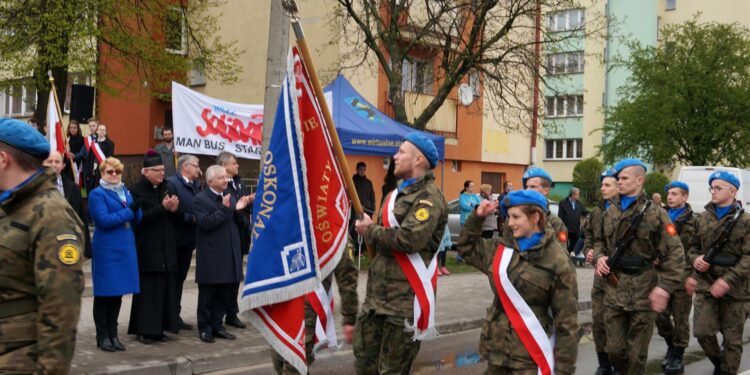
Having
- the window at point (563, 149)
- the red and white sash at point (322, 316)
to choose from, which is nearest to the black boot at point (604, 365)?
the red and white sash at point (322, 316)

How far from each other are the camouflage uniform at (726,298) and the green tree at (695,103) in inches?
1127

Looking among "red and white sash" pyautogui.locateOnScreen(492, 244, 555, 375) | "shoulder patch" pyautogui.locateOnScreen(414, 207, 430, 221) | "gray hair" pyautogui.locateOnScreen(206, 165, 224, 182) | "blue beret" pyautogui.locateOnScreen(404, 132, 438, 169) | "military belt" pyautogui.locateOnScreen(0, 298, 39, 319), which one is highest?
"blue beret" pyautogui.locateOnScreen(404, 132, 438, 169)

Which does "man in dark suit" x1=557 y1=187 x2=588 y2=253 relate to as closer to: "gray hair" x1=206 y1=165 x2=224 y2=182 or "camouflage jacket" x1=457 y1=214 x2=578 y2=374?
"gray hair" x1=206 y1=165 x2=224 y2=182

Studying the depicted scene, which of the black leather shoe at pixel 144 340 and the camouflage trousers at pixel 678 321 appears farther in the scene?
the camouflage trousers at pixel 678 321

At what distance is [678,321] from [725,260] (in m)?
1.14

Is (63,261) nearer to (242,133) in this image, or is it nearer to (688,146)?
(242,133)

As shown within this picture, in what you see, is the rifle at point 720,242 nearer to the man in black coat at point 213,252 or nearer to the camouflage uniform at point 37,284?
the man in black coat at point 213,252

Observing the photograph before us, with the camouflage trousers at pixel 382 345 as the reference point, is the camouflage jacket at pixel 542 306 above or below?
above

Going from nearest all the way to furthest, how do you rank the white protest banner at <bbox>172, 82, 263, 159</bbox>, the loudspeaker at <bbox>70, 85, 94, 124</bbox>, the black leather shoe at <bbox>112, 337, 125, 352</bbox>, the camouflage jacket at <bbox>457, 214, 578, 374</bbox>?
1. the camouflage jacket at <bbox>457, 214, 578, 374</bbox>
2. the black leather shoe at <bbox>112, 337, 125, 352</bbox>
3. the white protest banner at <bbox>172, 82, 263, 159</bbox>
4. the loudspeaker at <bbox>70, 85, 94, 124</bbox>

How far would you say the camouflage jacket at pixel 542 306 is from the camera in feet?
14.8

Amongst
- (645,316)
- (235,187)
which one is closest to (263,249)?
(645,316)

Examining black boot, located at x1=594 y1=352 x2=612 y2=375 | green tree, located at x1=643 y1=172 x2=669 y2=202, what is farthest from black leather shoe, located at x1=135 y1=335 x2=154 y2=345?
green tree, located at x1=643 y1=172 x2=669 y2=202

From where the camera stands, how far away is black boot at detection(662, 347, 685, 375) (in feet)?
27.3

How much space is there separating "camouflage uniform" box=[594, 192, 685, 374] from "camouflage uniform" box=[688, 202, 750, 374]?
130cm
